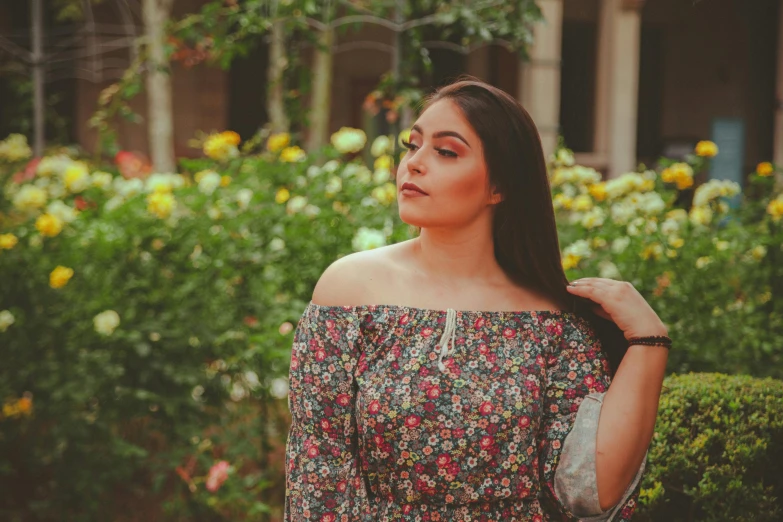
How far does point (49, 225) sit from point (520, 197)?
236cm

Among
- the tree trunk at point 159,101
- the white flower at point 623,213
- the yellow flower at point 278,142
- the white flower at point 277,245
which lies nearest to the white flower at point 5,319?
the white flower at point 277,245

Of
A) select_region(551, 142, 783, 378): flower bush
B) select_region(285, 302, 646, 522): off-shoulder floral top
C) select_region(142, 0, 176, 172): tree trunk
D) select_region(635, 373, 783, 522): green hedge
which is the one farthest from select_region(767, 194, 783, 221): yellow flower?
select_region(142, 0, 176, 172): tree trunk

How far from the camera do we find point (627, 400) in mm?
1954

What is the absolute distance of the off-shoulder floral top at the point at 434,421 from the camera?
1.89 meters

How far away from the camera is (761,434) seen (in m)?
2.26

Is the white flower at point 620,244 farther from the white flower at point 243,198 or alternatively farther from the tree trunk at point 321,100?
the tree trunk at point 321,100

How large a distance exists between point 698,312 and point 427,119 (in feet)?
6.24

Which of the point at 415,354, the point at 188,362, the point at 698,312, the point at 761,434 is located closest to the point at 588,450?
the point at 415,354

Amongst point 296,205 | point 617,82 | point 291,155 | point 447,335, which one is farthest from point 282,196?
point 617,82

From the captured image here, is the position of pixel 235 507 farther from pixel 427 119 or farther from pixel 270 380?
pixel 427 119

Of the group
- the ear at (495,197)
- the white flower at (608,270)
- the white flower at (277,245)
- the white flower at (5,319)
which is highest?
the ear at (495,197)

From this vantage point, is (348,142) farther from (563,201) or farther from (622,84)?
(622,84)

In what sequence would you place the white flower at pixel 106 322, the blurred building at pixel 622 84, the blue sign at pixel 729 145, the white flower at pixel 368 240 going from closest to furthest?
the white flower at pixel 368 240
the white flower at pixel 106 322
the blurred building at pixel 622 84
the blue sign at pixel 729 145

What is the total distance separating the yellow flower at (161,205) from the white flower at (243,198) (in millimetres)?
295
